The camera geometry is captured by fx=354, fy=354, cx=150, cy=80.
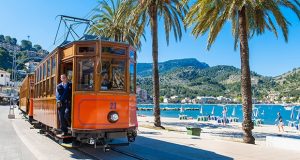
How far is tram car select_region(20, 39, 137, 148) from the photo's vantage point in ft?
33.6

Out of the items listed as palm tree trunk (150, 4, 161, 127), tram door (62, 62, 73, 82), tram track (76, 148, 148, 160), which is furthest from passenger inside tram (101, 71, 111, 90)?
palm tree trunk (150, 4, 161, 127)

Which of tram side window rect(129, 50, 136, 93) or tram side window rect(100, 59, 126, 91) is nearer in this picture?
tram side window rect(100, 59, 126, 91)

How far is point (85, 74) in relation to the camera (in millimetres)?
10586

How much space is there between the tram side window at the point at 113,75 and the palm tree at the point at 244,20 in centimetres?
773

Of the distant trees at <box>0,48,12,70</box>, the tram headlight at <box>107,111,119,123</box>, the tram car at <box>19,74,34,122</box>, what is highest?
the distant trees at <box>0,48,12,70</box>

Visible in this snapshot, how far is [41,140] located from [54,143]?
3.84 ft

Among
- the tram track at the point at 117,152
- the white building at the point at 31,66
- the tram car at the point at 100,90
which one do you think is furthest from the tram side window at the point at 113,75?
the white building at the point at 31,66

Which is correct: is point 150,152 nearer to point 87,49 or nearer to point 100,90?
point 100,90

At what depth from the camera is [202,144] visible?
13.9m

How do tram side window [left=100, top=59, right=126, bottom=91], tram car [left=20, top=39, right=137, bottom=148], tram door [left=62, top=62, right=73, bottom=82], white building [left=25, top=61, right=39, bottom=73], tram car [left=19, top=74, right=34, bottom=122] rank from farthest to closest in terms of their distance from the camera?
white building [left=25, top=61, right=39, bottom=73], tram car [left=19, top=74, right=34, bottom=122], tram door [left=62, top=62, right=73, bottom=82], tram side window [left=100, top=59, right=126, bottom=91], tram car [left=20, top=39, right=137, bottom=148]

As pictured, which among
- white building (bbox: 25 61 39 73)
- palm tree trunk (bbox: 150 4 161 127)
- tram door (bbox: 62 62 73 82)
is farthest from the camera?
palm tree trunk (bbox: 150 4 161 127)

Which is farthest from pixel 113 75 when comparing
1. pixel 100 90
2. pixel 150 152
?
pixel 150 152

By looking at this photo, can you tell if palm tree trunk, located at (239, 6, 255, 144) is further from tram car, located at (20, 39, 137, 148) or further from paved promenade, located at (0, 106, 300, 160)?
tram car, located at (20, 39, 137, 148)

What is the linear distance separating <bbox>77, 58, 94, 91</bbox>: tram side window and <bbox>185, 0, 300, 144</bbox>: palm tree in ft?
27.7
